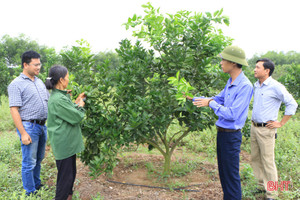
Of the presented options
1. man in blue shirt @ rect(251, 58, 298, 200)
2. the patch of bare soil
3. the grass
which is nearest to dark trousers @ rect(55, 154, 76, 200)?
the grass

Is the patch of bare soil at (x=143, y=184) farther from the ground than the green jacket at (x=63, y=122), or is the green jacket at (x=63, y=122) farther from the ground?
the green jacket at (x=63, y=122)

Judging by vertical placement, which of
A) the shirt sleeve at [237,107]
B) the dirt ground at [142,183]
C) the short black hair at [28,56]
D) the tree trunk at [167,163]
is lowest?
the dirt ground at [142,183]

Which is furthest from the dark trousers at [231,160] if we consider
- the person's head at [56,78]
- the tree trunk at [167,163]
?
the person's head at [56,78]

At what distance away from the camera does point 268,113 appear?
3.59m

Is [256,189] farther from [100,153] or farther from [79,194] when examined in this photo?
[79,194]

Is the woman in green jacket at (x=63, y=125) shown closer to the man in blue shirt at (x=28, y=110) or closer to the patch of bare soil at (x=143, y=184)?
the man in blue shirt at (x=28, y=110)

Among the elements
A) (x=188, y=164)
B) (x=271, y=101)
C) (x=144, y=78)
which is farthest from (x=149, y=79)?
(x=188, y=164)

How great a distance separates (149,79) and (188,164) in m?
2.22

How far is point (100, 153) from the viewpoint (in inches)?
136

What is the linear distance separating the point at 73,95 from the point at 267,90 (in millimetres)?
2978

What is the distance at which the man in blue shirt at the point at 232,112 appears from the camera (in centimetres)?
272

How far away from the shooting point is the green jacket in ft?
9.44

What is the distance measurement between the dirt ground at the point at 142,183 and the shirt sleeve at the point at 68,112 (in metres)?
1.42

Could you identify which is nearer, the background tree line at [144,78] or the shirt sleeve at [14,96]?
the shirt sleeve at [14,96]
